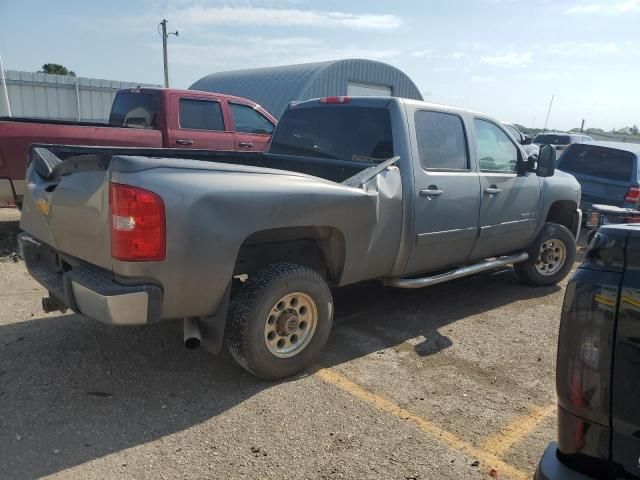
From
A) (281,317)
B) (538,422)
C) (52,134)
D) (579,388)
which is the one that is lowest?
(538,422)

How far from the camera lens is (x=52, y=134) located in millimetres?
6539

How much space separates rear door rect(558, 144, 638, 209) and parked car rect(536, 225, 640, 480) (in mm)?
7906

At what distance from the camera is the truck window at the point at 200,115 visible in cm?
830

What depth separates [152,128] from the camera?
320 inches

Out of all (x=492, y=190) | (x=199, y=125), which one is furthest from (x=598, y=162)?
(x=199, y=125)

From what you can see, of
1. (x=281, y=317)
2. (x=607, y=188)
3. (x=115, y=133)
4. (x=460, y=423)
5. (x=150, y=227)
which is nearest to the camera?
(x=150, y=227)

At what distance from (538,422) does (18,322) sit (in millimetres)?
4094

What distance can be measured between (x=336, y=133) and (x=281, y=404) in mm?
2406

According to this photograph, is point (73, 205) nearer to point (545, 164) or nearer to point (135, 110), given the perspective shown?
point (545, 164)

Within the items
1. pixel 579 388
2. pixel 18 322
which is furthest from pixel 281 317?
pixel 18 322

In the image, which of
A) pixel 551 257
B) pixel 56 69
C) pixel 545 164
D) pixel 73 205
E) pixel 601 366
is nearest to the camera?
pixel 601 366

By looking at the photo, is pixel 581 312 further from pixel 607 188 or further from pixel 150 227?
pixel 607 188

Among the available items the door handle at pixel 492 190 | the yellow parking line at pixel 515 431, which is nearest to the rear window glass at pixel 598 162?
the door handle at pixel 492 190

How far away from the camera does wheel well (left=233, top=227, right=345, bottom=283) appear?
3.57 metres
